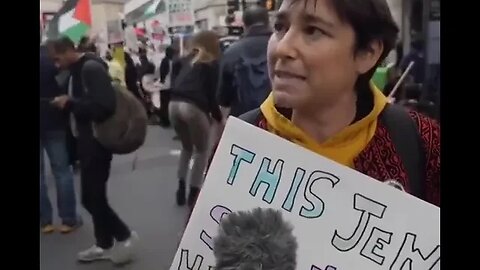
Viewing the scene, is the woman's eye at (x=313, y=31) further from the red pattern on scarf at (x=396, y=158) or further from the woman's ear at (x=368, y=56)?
the red pattern on scarf at (x=396, y=158)

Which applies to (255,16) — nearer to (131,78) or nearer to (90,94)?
(131,78)

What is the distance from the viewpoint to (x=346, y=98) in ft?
3.45

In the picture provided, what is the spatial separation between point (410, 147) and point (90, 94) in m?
0.68

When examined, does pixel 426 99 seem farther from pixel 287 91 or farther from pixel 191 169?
pixel 191 169

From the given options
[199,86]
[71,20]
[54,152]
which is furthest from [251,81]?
[54,152]

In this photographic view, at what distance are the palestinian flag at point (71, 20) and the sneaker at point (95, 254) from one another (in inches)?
18.7

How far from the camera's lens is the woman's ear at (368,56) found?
1.03 meters

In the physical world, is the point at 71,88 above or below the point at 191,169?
above

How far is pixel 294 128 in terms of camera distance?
3.52 ft

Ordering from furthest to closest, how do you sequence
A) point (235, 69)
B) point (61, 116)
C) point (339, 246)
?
point (61, 116)
point (235, 69)
point (339, 246)

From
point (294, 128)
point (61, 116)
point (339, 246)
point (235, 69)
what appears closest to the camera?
point (339, 246)

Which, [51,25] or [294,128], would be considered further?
[51,25]
